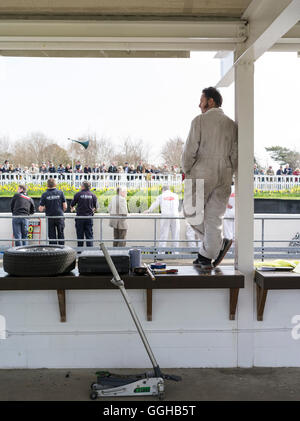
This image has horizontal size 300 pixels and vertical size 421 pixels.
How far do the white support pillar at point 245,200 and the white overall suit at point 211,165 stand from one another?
0.11 m

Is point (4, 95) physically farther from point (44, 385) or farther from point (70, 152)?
point (44, 385)

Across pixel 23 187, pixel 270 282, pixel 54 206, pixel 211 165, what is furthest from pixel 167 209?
pixel 270 282

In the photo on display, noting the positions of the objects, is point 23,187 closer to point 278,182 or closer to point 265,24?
point 278,182

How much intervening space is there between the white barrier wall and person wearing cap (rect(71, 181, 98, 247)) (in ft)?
12.9

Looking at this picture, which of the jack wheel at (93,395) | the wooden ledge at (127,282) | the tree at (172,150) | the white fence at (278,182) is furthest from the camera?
the white fence at (278,182)

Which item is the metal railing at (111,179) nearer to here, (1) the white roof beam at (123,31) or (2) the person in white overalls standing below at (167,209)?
(2) the person in white overalls standing below at (167,209)

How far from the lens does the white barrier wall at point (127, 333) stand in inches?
136

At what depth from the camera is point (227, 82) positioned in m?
4.02

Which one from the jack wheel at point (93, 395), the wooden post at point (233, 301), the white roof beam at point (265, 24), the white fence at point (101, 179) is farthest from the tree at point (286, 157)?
the jack wheel at point (93, 395)

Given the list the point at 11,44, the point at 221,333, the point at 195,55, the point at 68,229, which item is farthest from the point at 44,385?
the point at 68,229

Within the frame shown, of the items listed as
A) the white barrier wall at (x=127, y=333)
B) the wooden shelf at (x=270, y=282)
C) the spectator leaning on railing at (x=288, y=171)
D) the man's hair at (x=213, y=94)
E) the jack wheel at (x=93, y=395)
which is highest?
the man's hair at (x=213, y=94)

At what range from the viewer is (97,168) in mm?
6637

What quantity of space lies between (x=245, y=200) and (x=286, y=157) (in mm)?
3549

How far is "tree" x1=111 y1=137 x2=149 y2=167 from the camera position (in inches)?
231
